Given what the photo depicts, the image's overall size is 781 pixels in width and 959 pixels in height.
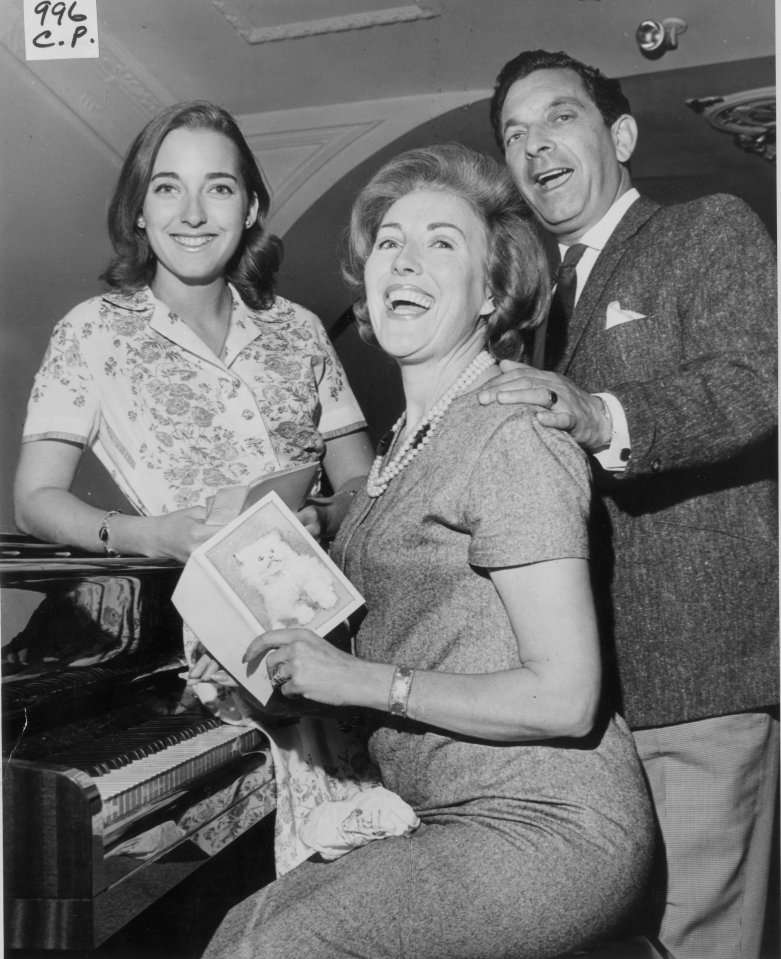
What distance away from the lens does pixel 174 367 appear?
2111mm

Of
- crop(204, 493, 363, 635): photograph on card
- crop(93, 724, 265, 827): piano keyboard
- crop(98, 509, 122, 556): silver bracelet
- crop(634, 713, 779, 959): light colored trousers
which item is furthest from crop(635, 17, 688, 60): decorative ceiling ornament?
crop(93, 724, 265, 827): piano keyboard

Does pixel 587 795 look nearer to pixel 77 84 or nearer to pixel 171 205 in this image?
pixel 171 205

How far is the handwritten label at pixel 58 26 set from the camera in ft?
6.22

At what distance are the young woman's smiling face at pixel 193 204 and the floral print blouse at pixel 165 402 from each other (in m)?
0.10

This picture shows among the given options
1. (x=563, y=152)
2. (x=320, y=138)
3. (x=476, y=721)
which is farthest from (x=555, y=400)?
(x=320, y=138)

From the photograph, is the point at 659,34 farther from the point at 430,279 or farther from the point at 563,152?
the point at 430,279

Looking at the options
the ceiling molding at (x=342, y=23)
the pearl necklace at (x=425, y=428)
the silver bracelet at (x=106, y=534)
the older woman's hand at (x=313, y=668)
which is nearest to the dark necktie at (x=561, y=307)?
the pearl necklace at (x=425, y=428)

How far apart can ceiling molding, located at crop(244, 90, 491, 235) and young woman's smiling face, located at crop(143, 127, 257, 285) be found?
0.11 metres

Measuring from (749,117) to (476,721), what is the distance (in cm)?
143

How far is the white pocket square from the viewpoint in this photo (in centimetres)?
189

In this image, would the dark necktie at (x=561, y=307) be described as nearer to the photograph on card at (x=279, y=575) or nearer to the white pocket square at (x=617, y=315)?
the white pocket square at (x=617, y=315)

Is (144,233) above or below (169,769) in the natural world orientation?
above

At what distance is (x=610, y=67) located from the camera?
6.74 feet

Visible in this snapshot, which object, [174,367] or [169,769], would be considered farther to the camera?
[174,367]
